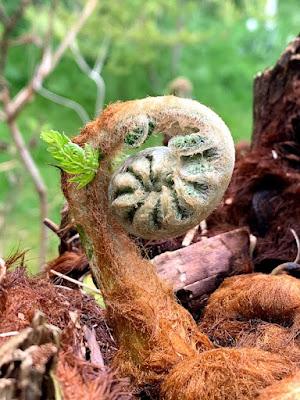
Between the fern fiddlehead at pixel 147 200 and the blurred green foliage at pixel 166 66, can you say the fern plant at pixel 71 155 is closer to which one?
the fern fiddlehead at pixel 147 200

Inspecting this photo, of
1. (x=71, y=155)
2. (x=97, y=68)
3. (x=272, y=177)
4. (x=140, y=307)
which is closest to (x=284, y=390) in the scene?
(x=140, y=307)

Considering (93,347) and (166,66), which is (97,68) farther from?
(93,347)

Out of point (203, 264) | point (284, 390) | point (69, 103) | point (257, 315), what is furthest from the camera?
point (69, 103)

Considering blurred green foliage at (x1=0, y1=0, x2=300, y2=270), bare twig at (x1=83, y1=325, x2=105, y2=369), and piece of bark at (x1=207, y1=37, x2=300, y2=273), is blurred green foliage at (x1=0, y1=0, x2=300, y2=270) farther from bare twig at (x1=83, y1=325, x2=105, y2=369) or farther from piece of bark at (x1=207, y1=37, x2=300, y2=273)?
bare twig at (x1=83, y1=325, x2=105, y2=369)

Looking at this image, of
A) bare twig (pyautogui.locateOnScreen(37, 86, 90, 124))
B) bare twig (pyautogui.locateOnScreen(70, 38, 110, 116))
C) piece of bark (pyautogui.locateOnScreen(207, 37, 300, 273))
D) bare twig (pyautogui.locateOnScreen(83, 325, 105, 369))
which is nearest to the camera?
bare twig (pyautogui.locateOnScreen(83, 325, 105, 369))

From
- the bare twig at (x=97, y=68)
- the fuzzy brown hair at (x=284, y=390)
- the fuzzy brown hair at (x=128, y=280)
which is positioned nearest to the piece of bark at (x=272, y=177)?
the fuzzy brown hair at (x=128, y=280)

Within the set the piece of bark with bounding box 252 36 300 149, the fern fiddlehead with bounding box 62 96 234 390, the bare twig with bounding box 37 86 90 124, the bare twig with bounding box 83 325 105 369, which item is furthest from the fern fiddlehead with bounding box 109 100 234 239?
the bare twig with bounding box 37 86 90 124
